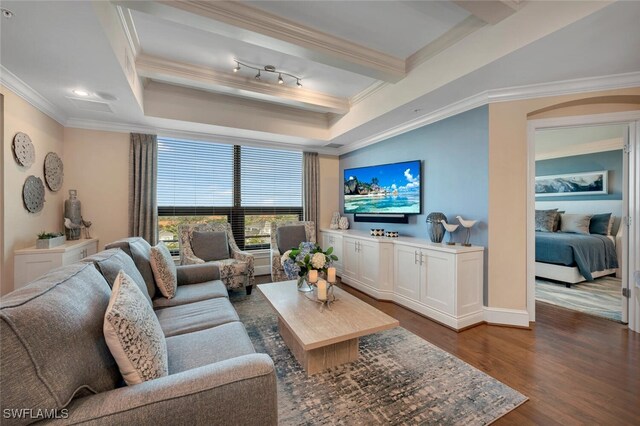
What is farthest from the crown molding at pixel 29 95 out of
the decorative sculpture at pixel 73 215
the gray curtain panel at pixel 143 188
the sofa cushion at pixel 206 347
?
the sofa cushion at pixel 206 347

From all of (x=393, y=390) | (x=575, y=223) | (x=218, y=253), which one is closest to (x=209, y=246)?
(x=218, y=253)

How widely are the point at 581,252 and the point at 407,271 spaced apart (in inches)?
117

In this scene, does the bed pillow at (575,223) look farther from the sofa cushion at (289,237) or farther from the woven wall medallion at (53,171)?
the woven wall medallion at (53,171)

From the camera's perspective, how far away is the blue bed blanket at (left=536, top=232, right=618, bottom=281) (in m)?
3.92

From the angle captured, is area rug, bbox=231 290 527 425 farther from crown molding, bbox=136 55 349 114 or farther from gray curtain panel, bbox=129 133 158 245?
crown molding, bbox=136 55 349 114

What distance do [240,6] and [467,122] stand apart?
258cm

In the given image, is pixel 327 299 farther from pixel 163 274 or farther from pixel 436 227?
pixel 436 227

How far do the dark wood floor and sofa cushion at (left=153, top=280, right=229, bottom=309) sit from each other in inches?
77.9

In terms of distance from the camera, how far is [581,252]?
3.94m

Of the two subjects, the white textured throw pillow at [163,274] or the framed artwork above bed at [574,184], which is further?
the framed artwork above bed at [574,184]

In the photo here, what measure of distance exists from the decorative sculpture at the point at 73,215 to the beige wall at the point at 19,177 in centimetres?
17

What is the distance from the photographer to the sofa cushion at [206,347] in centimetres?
132

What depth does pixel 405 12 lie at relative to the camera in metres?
2.11

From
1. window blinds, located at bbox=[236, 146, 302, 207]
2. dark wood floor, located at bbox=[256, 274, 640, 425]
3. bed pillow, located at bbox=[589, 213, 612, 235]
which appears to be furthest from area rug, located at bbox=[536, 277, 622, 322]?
window blinds, located at bbox=[236, 146, 302, 207]
